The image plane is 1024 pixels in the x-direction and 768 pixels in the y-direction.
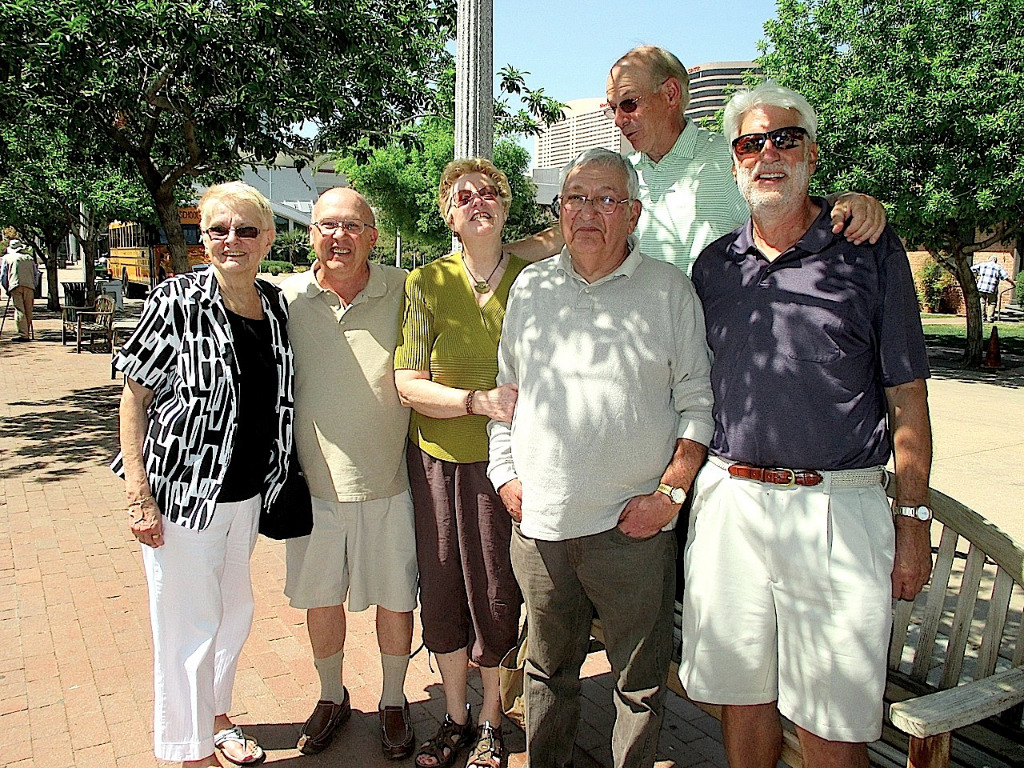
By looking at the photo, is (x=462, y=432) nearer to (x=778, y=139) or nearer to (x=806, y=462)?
(x=806, y=462)

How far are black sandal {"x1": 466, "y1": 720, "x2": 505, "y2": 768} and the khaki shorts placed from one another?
568 mm

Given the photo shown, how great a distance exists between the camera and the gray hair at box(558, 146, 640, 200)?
278 centimetres

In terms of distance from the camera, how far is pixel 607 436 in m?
2.67

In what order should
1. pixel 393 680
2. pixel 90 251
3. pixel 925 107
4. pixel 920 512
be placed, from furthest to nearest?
1. pixel 90 251
2. pixel 925 107
3. pixel 393 680
4. pixel 920 512

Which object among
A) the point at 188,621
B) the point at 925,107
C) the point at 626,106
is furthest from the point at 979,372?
the point at 188,621

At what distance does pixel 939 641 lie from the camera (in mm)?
4574

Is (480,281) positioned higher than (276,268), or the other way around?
(276,268)

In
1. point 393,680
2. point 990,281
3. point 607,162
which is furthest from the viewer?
point 990,281

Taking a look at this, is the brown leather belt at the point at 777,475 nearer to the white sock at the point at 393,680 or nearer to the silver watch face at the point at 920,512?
the silver watch face at the point at 920,512

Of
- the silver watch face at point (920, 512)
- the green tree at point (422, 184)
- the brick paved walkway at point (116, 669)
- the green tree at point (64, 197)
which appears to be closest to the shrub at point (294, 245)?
the green tree at point (422, 184)

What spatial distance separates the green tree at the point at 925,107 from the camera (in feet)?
43.3

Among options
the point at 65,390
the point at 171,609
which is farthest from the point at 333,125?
the point at 171,609

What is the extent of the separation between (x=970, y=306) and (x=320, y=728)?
16.4m

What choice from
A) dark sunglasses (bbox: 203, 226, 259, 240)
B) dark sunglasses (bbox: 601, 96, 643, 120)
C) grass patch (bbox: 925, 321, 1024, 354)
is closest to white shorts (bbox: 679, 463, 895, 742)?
dark sunglasses (bbox: 601, 96, 643, 120)
